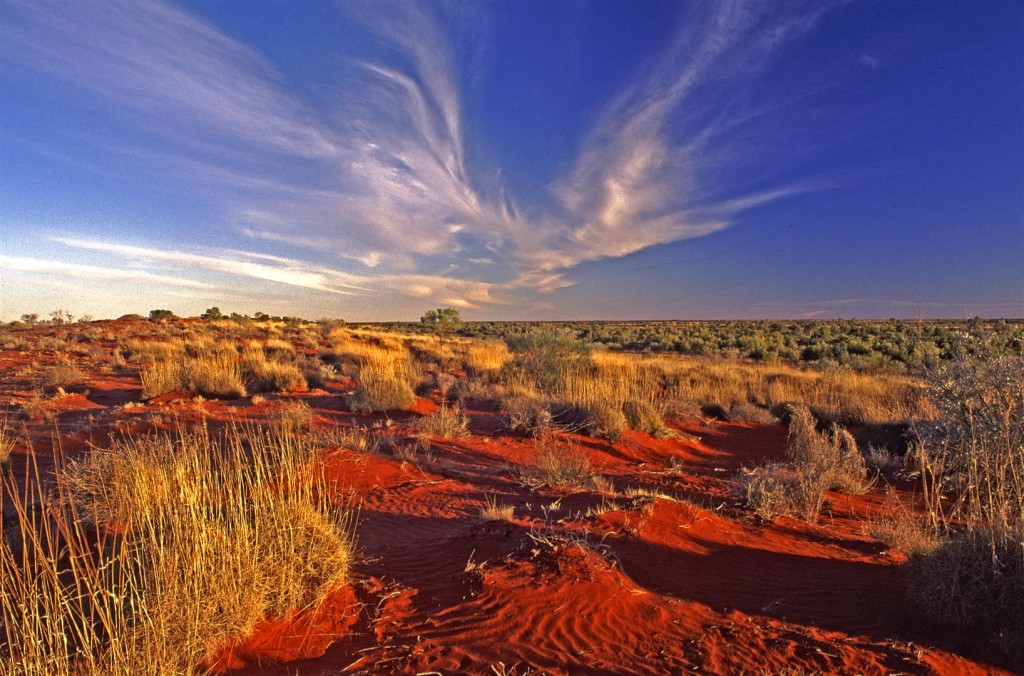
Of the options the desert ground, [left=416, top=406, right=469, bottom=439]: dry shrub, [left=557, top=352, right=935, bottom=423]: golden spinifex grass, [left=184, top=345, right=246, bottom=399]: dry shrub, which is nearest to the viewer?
the desert ground

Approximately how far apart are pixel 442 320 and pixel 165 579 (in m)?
45.2

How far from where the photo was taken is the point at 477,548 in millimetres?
4840

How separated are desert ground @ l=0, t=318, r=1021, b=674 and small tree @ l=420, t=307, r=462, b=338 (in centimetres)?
3577

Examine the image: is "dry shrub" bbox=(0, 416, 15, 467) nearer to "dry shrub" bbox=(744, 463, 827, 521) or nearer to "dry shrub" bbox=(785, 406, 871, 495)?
"dry shrub" bbox=(744, 463, 827, 521)

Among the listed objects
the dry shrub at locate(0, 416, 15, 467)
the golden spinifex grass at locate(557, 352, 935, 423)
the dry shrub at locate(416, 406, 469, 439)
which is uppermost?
the golden spinifex grass at locate(557, 352, 935, 423)

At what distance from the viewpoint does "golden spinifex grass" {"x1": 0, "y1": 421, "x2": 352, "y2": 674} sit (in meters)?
2.39

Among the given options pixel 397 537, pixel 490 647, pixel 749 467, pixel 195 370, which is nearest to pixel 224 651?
pixel 490 647

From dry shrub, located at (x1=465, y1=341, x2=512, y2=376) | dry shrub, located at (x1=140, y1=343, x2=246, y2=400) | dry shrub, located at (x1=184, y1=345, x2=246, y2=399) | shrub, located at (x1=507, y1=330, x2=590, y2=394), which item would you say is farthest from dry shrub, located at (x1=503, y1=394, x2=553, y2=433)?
dry shrub, located at (x1=140, y1=343, x2=246, y2=400)

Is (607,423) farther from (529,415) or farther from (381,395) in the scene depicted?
(381,395)

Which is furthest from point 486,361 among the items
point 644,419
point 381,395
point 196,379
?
point 644,419

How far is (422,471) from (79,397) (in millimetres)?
10921

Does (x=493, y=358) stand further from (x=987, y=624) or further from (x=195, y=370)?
(x=987, y=624)

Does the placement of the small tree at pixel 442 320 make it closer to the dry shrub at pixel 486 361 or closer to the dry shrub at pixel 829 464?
the dry shrub at pixel 486 361

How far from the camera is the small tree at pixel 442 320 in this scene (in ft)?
155
